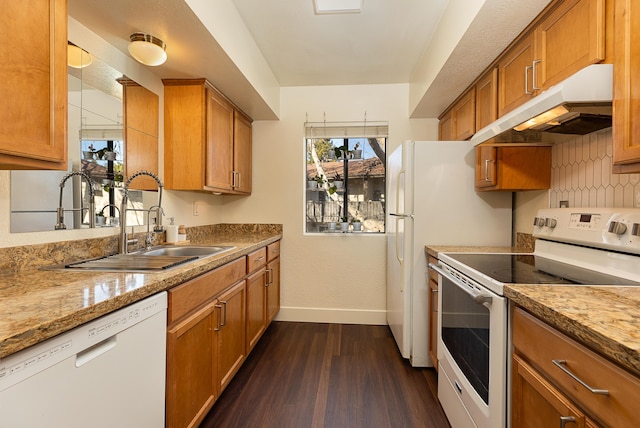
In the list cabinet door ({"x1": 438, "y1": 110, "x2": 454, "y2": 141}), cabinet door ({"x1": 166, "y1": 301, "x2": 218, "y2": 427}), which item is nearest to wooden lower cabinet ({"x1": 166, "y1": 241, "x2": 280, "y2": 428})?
cabinet door ({"x1": 166, "y1": 301, "x2": 218, "y2": 427})

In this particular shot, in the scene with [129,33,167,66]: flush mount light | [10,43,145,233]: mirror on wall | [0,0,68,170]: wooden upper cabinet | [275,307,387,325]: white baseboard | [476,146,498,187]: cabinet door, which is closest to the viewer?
[0,0,68,170]: wooden upper cabinet

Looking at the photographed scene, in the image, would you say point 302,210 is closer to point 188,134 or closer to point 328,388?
point 188,134

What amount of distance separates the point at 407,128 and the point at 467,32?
4.85 ft

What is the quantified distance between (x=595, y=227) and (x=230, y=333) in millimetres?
1968

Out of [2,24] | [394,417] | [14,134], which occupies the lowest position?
[394,417]

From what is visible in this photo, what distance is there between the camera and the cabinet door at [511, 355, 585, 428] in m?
0.80

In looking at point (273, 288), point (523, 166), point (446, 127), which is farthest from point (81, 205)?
point (446, 127)

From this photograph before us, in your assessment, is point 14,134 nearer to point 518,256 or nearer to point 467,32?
point 467,32

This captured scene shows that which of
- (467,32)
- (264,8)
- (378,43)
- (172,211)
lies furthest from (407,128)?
(172,211)

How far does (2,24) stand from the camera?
0.90 m

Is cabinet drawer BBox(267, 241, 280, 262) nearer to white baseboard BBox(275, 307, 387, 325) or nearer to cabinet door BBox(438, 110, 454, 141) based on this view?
white baseboard BBox(275, 307, 387, 325)

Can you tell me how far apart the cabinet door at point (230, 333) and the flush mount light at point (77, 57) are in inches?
54.8

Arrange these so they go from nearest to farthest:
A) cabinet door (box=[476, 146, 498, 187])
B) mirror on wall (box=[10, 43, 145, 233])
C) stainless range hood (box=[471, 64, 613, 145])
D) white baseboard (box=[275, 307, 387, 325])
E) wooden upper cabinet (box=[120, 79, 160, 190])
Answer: stainless range hood (box=[471, 64, 613, 145]), mirror on wall (box=[10, 43, 145, 233]), wooden upper cabinet (box=[120, 79, 160, 190]), cabinet door (box=[476, 146, 498, 187]), white baseboard (box=[275, 307, 387, 325])

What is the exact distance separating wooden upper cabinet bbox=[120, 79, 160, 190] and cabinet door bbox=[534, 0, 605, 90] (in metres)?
2.29
